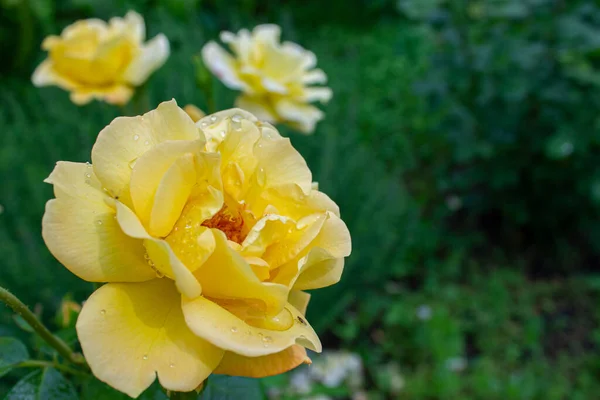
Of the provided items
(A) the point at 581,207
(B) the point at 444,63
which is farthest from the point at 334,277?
(A) the point at 581,207

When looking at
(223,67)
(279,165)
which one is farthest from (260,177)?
(223,67)

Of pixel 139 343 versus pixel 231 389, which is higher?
pixel 139 343

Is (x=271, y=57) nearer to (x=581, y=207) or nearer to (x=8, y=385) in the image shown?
(x=8, y=385)

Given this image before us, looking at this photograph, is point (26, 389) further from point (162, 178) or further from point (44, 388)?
point (162, 178)

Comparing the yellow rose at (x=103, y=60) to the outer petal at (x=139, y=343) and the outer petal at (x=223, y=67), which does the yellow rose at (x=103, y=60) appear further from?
the outer petal at (x=139, y=343)

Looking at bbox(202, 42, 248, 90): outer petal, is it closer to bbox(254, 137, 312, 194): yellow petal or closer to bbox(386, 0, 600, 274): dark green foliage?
bbox(254, 137, 312, 194): yellow petal

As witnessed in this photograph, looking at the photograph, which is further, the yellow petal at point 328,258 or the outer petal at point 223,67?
the outer petal at point 223,67

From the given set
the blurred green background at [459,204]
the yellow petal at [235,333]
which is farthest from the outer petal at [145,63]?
the yellow petal at [235,333]
